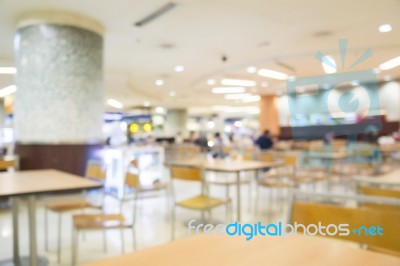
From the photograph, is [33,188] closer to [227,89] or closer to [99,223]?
[99,223]

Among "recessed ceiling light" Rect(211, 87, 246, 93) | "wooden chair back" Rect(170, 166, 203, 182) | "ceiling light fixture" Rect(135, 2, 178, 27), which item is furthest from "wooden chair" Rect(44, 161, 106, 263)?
"recessed ceiling light" Rect(211, 87, 246, 93)

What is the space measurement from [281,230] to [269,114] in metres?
13.8

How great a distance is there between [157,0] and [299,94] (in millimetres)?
3263

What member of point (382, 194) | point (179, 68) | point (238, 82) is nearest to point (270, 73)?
point (238, 82)

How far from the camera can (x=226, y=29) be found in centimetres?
561

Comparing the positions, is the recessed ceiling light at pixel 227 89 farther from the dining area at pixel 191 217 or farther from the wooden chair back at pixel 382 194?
the wooden chair back at pixel 382 194

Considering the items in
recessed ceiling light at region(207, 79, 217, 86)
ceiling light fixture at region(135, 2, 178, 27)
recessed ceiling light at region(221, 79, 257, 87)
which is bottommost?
recessed ceiling light at region(221, 79, 257, 87)

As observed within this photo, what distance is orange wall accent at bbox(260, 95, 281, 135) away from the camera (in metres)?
14.6

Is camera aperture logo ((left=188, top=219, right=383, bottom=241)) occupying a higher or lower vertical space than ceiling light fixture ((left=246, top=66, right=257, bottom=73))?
lower

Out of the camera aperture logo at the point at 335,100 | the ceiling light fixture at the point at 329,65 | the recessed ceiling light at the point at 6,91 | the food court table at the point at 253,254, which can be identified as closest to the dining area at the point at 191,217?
the food court table at the point at 253,254

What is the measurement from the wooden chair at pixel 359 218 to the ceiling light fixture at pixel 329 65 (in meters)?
0.63

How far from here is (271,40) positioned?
6273 millimetres

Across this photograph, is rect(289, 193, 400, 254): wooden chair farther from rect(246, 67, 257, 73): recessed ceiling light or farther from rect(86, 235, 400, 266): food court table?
rect(246, 67, 257, 73): recessed ceiling light

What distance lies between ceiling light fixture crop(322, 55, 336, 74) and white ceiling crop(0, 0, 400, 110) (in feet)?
0.65
